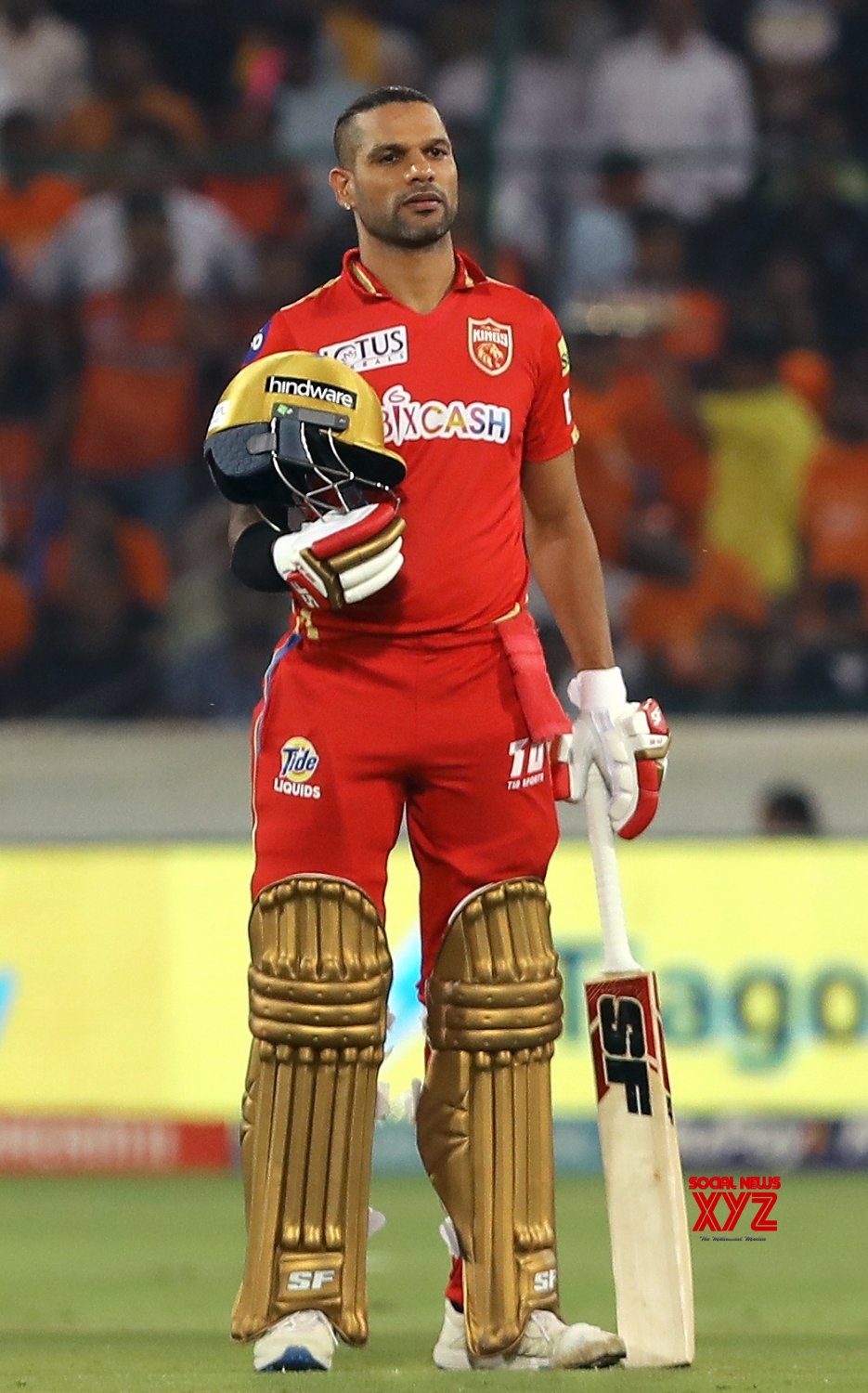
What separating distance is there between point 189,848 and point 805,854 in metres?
2.11

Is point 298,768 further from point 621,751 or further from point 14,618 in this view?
point 14,618

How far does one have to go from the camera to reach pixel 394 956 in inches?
324

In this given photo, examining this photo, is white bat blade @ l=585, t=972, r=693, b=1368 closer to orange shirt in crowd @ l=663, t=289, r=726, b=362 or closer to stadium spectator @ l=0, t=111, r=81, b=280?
orange shirt in crowd @ l=663, t=289, r=726, b=362

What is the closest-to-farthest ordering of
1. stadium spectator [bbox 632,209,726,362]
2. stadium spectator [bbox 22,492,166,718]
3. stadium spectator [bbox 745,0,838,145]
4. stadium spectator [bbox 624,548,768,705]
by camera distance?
1. stadium spectator [bbox 22,492,166,718]
2. stadium spectator [bbox 624,548,768,705]
3. stadium spectator [bbox 632,209,726,362]
4. stadium spectator [bbox 745,0,838,145]

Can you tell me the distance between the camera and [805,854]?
27.6 ft

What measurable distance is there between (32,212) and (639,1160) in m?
6.68

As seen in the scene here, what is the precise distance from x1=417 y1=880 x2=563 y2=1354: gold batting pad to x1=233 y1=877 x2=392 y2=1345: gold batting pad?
5.7 inches

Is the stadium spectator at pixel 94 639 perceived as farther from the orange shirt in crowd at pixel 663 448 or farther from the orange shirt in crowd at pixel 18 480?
the orange shirt in crowd at pixel 663 448

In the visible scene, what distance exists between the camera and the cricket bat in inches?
161

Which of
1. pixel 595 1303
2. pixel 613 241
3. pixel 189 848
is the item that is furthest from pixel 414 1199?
pixel 613 241

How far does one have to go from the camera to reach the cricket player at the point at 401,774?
4.12m

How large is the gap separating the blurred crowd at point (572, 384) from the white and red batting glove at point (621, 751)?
490cm

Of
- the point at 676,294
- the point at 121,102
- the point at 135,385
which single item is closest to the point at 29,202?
the point at 135,385

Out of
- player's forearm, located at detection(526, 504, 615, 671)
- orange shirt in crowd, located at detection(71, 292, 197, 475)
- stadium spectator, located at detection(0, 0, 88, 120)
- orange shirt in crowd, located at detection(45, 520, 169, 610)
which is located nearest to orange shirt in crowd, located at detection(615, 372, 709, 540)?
orange shirt in crowd, located at detection(71, 292, 197, 475)
